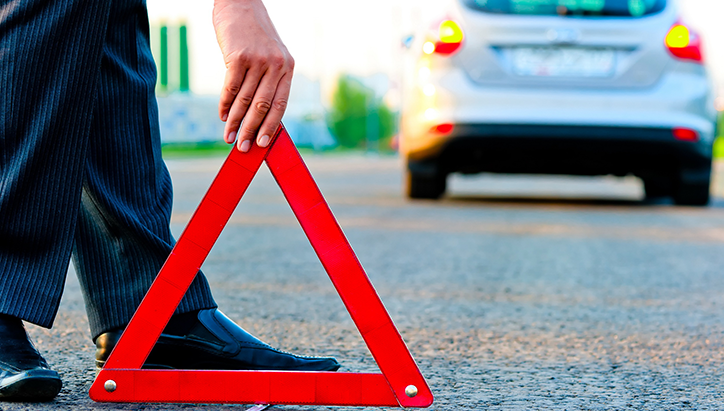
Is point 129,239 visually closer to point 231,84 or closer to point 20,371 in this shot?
point 20,371

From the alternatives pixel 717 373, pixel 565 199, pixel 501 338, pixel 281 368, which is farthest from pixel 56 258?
pixel 565 199

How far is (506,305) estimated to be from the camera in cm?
314

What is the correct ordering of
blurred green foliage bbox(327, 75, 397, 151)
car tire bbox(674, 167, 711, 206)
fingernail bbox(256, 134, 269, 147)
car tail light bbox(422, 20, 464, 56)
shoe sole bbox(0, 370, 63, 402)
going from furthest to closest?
blurred green foliage bbox(327, 75, 397, 151) → car tire bbox(674, 167, 711, 206) → car tail light bbox(422, 20, 464, 56) → shoe sole bbox(0, 370, 63, 402) → fingernail bbox(256, 134, 269, 147)

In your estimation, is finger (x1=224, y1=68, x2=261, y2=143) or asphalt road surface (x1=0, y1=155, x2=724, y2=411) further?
asphalt road surface (x1=0, y1=155, x2=724, y2=411)

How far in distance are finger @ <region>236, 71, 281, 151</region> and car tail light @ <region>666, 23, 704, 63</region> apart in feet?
17.1

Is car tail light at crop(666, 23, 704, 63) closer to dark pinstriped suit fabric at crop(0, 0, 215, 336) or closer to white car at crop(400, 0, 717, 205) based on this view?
white car at crop(400, 0, 717, 205)

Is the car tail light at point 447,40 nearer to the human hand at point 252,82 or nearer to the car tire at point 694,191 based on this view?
the car tire at point 694,191

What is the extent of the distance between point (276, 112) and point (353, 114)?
307 ft

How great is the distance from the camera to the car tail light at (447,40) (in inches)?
255

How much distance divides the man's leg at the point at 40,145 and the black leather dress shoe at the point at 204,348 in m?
0.22

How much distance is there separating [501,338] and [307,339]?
494mm

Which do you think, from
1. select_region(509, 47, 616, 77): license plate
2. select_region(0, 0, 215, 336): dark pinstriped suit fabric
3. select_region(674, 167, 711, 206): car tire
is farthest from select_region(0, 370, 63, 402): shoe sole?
select_region(674, 167, 711, 206): car tire

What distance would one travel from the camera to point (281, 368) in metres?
1.95

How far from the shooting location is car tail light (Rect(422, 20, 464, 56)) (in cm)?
647
